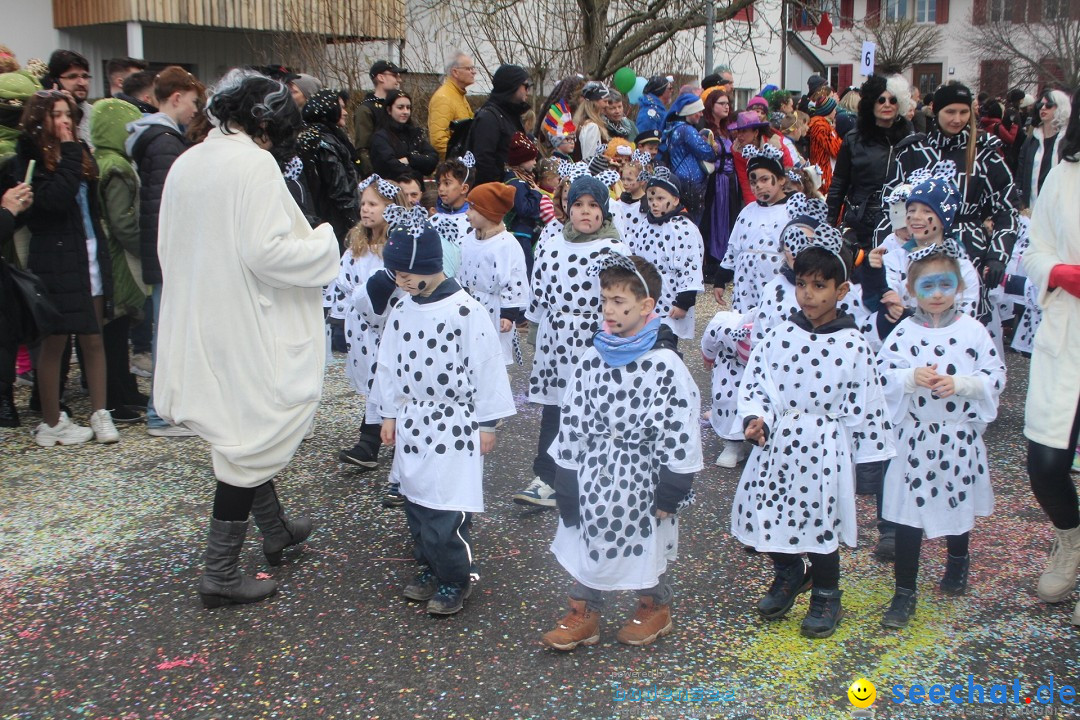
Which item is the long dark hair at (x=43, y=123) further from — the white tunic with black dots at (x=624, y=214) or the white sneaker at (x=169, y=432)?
the white tunic with black dots at (x=624, y=214)

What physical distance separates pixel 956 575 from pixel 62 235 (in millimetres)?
5268

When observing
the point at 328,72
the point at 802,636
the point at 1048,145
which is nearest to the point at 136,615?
the point at 802,636

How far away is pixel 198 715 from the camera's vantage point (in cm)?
326

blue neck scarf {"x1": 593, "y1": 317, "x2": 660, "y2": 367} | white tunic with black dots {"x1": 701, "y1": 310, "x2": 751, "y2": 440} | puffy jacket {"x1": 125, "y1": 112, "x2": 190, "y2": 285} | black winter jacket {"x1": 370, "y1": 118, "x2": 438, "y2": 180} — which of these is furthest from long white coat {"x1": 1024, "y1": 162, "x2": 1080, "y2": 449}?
black winter jacket {"x1": 370, "y1": 118, "x2": 438, "y2": 180}

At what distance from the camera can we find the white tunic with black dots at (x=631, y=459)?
11.5 feet

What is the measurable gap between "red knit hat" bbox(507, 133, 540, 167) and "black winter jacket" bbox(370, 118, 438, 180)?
29.1 inches

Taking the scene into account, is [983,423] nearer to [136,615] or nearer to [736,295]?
[736,295]

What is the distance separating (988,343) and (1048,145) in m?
4.42

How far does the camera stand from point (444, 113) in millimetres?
9227

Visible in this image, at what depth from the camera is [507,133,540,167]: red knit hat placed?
8.49m

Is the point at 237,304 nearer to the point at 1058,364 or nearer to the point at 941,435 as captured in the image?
the point at 941,435

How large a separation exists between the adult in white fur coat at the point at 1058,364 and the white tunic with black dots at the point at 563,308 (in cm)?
187

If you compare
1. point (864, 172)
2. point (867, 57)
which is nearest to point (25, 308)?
point (864, 172)

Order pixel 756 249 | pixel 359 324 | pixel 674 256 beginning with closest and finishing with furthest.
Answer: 1. pixel 359 324
2. pixel 756 249
3. pixel 674 256
